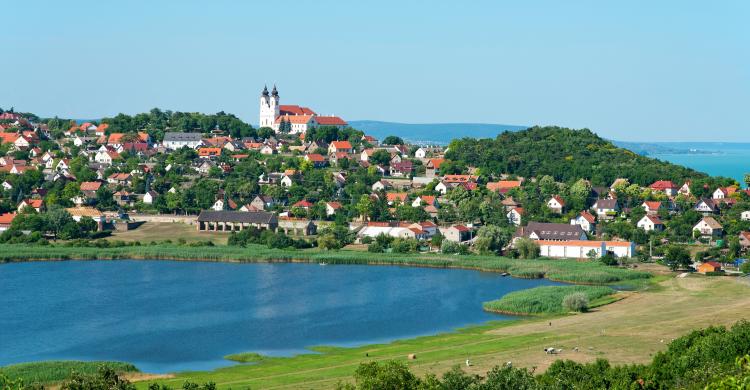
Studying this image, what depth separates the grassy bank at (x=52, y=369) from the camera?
31.6 metres

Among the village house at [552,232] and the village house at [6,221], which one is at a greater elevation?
the village house at [552,232]

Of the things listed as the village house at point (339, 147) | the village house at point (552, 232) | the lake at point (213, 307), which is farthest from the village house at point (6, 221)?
the village house at point (339, 147)

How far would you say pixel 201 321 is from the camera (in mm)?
42125

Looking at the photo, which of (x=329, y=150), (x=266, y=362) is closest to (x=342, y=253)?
(x=266, y=362)

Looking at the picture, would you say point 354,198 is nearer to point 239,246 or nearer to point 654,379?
point 239,246

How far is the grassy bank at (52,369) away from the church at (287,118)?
7513 centimetres

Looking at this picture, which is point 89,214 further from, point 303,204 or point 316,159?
point 316,159

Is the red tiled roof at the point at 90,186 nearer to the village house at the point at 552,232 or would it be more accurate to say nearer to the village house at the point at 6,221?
the village house at the point at 6,221

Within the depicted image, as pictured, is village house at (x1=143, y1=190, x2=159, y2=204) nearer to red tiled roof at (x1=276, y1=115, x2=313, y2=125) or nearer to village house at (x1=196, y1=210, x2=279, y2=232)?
village house at (x1=196, y1=210, x2=279, y2=232)

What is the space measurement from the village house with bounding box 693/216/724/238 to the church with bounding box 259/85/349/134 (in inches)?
1974

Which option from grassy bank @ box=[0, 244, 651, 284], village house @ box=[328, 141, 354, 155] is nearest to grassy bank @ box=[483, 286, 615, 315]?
grassy bank @ box=[0, 244, 651, 284]

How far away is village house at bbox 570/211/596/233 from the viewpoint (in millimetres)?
66500

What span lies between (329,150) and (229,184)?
18217mm

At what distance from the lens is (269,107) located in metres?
114
